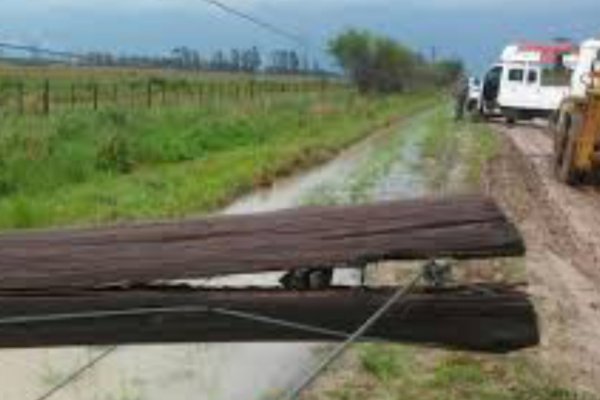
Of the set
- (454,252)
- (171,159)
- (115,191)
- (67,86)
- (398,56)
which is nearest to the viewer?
(454,252)

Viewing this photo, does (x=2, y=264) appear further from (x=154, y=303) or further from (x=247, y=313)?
(x=247, y=313)

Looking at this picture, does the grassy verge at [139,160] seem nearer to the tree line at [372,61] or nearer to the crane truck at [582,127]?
the crane truck at [582,127]

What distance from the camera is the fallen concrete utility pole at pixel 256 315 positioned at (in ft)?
14.9

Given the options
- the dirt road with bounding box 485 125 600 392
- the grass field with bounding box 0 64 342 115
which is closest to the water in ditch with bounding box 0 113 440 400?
the dirt road with bounding box 485 125 600 392

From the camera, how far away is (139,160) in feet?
92.2

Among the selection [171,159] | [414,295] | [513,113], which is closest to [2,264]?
[414,295]

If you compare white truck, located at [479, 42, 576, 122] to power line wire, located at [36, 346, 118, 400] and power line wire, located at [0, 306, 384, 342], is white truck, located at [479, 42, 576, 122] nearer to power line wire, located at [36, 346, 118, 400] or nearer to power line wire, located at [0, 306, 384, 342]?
power line wire, located at [36, 346, 118, 400]

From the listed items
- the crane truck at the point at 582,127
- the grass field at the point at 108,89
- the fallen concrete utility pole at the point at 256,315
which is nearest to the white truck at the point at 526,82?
the grass field at the point at 108,89

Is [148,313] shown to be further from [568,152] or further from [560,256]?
[568,152]

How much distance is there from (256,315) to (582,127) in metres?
19.6

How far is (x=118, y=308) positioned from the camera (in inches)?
179

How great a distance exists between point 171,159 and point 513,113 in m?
21.2

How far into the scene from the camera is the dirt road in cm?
1013

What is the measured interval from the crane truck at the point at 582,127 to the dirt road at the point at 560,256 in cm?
39
